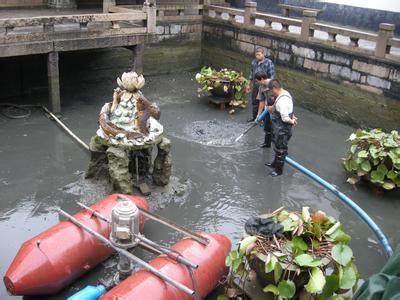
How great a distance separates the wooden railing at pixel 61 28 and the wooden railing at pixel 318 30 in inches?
146

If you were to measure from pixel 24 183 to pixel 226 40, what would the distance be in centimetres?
891

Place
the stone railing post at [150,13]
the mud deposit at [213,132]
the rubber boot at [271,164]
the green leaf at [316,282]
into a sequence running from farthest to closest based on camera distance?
the stone railing post at [150,13], the mud deposit at [213,132], the rubber boot at [271,164], the green leaf at [316,282]

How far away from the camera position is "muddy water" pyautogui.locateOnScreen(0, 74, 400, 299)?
6.48 metres

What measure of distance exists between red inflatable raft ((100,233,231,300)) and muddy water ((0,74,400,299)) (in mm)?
1204

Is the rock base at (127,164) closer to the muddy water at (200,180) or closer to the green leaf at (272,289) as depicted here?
the muddy water at (200,180)

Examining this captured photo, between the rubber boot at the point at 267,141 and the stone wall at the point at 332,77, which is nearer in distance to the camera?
the rubber boot at the point at 267,141

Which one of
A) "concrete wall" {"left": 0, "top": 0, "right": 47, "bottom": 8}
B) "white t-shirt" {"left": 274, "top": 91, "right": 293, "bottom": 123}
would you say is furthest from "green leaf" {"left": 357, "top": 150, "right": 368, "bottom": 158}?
"concrete wall" {"left": 0, "top": 0, "right": 47, "bottom": 8}

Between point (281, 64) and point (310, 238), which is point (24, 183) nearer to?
point (310, 238)

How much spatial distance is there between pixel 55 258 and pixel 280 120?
4.52m

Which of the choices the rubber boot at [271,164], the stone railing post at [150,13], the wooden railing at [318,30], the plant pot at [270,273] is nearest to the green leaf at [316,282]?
the plant pot at [270,273]

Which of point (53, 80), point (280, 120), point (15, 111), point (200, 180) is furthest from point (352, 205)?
point (15, 111)

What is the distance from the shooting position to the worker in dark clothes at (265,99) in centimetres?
881

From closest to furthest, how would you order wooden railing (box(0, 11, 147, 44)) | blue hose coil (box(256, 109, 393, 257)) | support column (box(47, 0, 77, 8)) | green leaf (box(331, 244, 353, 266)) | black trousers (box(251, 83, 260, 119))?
green leaf (box(331, 244, 353, 266)) < blue hose coil (box(256, 109, 393, 257)) < wooden railing (box(0, 11, 147, 44)) < black trousers (box(251, 83, 260, 119)) < support column (box(47, 0, 77, 8))

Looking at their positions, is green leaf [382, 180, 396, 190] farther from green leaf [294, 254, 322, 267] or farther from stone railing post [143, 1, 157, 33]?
stone railing post [143, 1, 157, 33]
